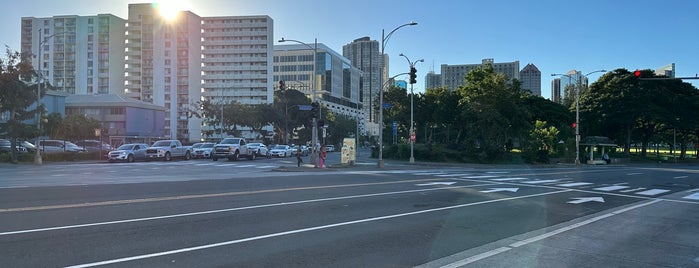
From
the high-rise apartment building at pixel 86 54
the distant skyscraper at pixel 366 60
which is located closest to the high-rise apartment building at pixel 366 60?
the distant skyscraper at pixel 366 60

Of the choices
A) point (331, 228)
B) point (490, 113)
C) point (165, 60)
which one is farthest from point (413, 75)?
point (165, 60)

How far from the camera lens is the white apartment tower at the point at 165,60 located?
5017 inches

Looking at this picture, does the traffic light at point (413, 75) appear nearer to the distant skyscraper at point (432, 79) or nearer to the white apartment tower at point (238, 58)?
the distant skyscraper at point (432, 79)

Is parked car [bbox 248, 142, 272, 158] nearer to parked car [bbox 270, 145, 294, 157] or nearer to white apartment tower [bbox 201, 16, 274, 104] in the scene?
parked car [bbox 270, 145, 294, 157]

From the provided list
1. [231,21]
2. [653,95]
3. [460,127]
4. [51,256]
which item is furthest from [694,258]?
[231,21]

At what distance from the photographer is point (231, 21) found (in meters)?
137

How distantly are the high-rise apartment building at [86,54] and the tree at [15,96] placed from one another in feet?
337

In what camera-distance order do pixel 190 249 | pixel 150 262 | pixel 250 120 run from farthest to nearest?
pixel 250 120, pixel 190 249, pixel 150 262

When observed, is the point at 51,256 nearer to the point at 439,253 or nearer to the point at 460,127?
the point at 439,253

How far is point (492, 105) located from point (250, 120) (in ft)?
159

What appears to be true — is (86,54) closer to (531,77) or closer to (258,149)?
(258,149)

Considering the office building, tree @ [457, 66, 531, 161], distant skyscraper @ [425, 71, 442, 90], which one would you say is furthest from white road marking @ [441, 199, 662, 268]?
the office building

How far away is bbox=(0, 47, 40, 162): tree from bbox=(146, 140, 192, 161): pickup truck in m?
8.33

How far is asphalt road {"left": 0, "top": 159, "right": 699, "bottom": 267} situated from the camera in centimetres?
702
